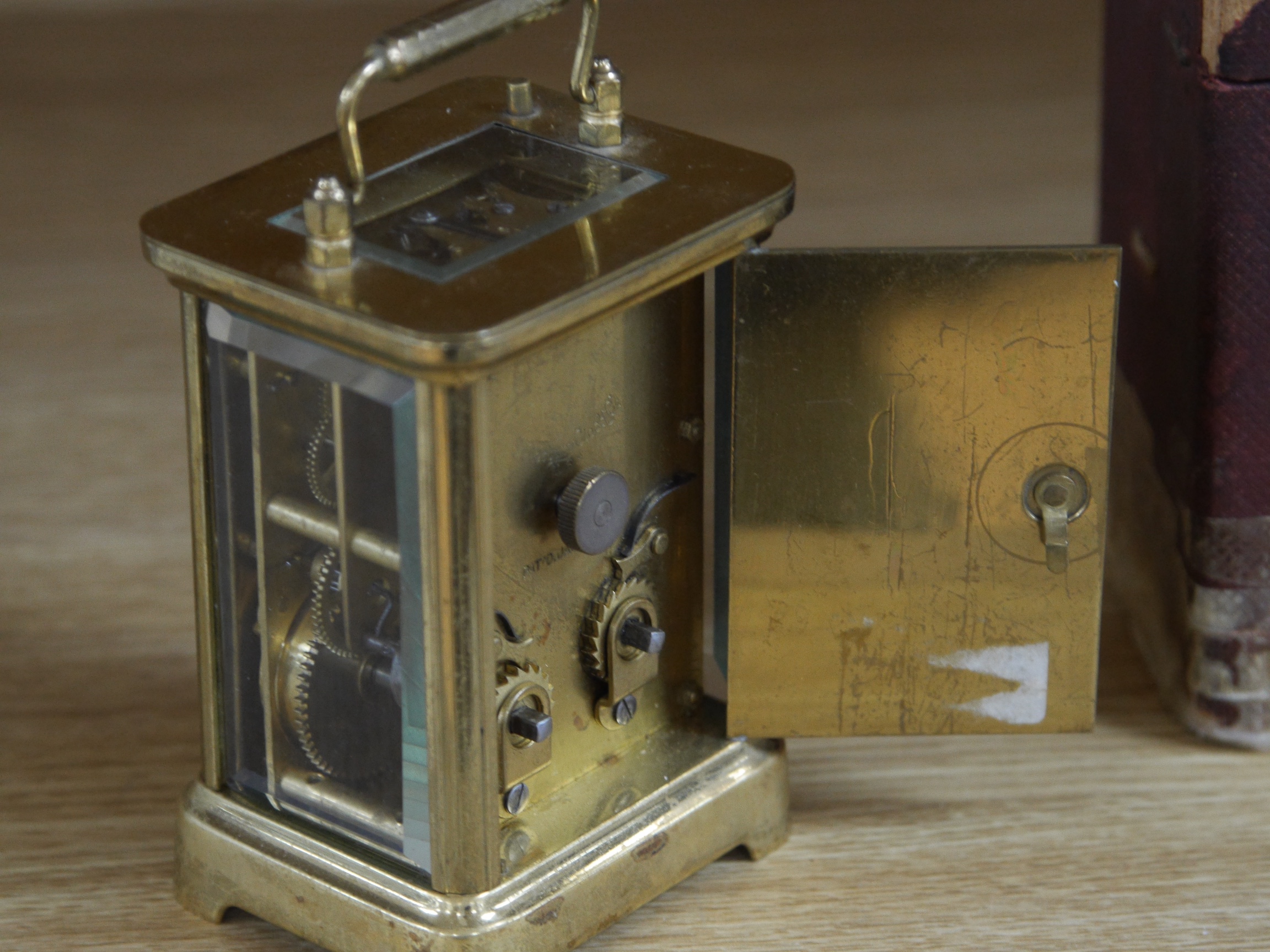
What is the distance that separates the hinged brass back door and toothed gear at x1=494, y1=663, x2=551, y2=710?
0.47ft

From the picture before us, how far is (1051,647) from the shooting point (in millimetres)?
1351

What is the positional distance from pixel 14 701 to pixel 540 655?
0.46 meters

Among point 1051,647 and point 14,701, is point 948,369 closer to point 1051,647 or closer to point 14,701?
point 1051,647

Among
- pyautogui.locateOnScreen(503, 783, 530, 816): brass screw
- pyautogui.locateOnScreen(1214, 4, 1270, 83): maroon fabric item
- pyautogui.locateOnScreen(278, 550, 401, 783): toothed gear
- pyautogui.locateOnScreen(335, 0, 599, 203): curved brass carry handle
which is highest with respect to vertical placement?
pyautogui.locateOnScreen(335, 0, 599, 203): curved brass carry handle

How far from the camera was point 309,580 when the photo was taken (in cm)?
126

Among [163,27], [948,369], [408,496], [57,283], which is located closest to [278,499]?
[408,496]

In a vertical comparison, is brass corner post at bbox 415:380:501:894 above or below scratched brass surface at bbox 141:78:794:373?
below

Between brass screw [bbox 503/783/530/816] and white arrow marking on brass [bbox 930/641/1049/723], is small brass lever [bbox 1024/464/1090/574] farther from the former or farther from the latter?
brass screw [bbox 503/783/530/816]

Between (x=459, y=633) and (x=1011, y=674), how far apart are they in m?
0.37

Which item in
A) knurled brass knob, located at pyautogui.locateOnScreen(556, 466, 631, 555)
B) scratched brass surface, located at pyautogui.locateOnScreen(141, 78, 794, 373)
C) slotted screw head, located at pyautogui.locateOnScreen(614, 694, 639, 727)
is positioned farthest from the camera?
slotted screw head, located at pyautogui.locateOnScreen(614, 694, 639, 727)

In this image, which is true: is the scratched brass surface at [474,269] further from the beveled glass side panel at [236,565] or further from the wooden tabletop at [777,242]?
the wooden tabletop at [777,242]

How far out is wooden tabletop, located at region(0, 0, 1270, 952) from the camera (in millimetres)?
1356

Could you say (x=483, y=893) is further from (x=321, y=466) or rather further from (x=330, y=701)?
(x=321, y=466)

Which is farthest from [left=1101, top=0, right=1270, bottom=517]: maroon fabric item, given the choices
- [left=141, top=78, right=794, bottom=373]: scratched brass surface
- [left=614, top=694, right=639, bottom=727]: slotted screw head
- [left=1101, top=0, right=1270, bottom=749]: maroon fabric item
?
[left=614, top=694, right=639, bottom=727]: slotted screw head
